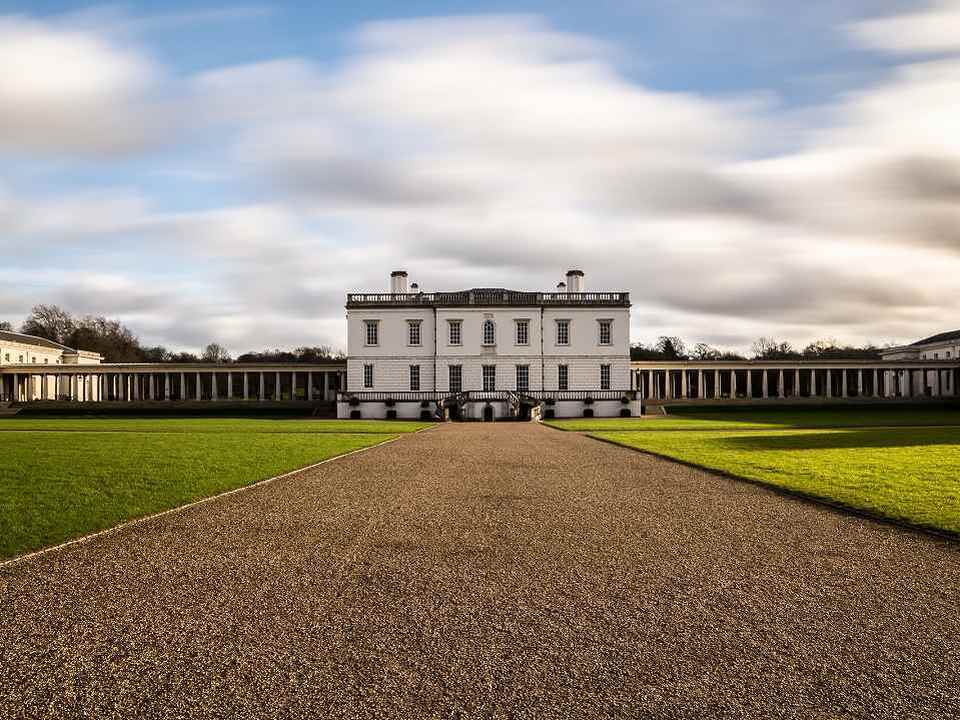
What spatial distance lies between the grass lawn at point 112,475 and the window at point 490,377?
33.5 meters

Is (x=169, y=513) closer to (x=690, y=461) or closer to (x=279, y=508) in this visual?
(x=279, y=508)

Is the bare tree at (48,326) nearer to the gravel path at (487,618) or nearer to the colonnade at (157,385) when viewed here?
the colonnade at (157,385)

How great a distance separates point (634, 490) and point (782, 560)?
564 centimetres

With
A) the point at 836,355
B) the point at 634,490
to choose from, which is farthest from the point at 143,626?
the point at 836,355

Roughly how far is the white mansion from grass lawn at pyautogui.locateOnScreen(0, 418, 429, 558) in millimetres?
33363

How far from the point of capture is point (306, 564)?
8062 mm

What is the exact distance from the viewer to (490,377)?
196 feet

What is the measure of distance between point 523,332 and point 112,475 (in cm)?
4587

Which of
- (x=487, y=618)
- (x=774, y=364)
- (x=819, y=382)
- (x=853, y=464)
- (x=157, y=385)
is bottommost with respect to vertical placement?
(x=853, y=464)

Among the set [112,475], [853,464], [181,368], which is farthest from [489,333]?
[112,475]

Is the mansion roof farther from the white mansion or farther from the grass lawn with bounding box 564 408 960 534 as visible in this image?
the grass lawn with bounding box 564 408 960 534

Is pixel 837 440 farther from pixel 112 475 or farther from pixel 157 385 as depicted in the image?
pixel 157 385

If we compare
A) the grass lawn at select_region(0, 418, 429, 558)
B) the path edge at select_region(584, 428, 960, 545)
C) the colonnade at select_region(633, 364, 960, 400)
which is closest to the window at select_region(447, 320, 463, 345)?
the colonnade at select_region(633, 364, 960, 400)

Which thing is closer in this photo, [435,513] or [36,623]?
[36,623]
